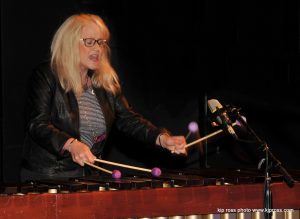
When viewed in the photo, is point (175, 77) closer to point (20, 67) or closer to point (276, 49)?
point (276, 49)

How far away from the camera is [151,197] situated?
10.6 ft

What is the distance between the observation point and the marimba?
9.99 feet

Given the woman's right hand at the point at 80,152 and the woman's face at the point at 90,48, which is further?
Answer: the woman's face at the point at 90,48

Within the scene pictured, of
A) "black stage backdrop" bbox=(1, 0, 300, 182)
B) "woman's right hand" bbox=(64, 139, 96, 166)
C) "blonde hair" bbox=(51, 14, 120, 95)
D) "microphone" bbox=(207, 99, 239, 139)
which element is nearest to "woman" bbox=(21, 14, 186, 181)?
"blonde hair" bbox=(51, 14, 120, 95)

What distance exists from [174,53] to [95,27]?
Result: 173cm

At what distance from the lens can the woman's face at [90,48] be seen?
3904 mm

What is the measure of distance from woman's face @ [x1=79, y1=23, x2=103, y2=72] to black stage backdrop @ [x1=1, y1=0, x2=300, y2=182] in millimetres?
1242

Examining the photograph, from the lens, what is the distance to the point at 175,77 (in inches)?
221

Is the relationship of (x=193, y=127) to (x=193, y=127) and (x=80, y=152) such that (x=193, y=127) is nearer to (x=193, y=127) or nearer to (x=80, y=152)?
(x=193, y=127)

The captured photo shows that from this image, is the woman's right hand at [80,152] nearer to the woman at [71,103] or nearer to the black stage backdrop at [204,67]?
the woman at [71,103]

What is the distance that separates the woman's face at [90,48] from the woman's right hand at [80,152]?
1.61 feet

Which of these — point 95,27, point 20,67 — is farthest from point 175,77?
point 95,27

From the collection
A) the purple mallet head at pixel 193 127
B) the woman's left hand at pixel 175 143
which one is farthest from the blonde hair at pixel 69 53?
the purple mallet head at pixel 193 127

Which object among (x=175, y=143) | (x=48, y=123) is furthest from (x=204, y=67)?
(x=48, y=123)
